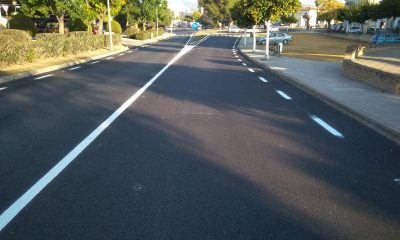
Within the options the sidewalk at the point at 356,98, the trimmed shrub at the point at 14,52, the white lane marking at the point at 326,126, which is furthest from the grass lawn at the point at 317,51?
the white lane marking at the point at 326,126

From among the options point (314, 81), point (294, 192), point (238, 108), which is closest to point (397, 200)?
point (294, 192)

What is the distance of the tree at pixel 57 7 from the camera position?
32625 millimetres

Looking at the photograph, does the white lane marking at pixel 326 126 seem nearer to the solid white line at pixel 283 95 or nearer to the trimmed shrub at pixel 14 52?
the solid white line at pixel 283 95

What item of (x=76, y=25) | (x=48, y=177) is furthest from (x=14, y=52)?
(x=76, y=25)

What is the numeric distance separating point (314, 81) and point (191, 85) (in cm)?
448

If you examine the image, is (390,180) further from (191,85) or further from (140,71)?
(140,71)

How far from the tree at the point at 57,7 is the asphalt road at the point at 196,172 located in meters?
23.6

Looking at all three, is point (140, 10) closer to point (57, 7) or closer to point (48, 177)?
point (57, 7)

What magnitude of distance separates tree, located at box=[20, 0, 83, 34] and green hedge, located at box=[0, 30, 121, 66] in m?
1.85

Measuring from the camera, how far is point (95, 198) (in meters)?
4.81

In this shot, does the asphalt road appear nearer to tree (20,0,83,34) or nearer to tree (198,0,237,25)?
tree (20,0,83,34)

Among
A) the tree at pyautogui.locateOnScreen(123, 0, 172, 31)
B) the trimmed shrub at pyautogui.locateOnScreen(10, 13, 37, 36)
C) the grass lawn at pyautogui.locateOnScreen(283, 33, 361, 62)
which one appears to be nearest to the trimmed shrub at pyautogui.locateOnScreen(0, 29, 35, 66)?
the grass lawn at pyautogui.locateOnScreen(283, 33, 361, 62)

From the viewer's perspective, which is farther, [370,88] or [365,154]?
[370,88]

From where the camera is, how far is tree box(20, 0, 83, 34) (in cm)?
3262
